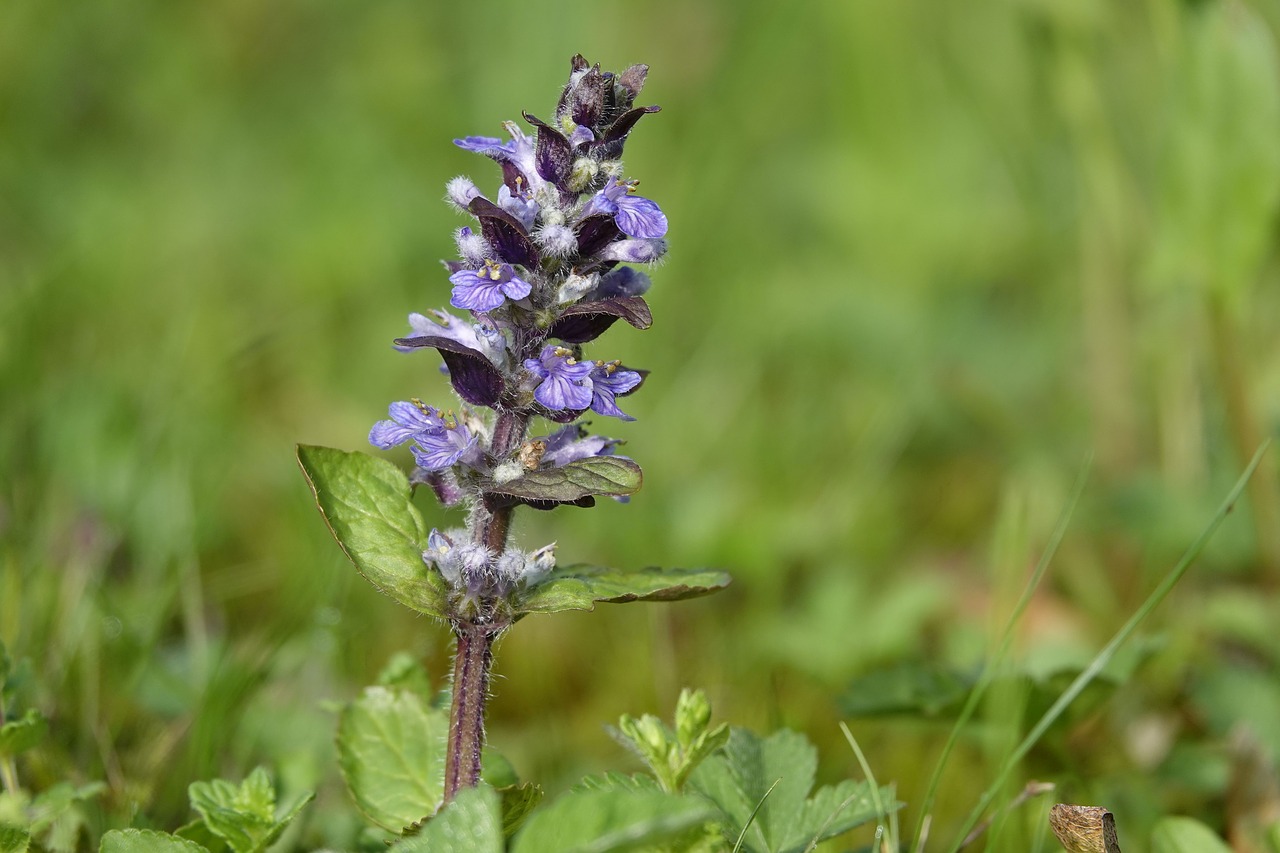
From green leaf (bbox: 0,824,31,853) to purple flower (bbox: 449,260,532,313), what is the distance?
1.11 metres

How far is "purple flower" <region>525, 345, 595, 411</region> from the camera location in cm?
188

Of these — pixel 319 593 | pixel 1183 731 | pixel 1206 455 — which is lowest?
pixel 1183 731

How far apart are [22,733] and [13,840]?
0.80 feet

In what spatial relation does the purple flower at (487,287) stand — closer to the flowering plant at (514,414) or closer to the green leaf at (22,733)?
the flowering plant at (514,414)

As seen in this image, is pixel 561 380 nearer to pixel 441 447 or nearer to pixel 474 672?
pixel 441 447

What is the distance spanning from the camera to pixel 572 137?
1954 millimetres

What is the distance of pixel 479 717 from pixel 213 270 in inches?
174

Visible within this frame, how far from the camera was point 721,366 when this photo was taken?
17.5 ft

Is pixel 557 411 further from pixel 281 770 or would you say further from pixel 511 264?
pixel 281 770

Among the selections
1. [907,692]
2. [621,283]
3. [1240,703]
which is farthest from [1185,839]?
[621,283]

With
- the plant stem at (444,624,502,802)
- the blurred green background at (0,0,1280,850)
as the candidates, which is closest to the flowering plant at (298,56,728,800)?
the plant stem at (444,624,502,802)

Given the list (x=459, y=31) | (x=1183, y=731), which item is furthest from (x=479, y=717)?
(x=459, y=31)

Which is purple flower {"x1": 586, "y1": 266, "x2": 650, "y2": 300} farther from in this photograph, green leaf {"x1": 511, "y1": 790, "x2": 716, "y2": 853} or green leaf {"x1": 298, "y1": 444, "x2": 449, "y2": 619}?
green leaf {"x1": 511, "y1": 790, "x2": 716, "y2": 853}

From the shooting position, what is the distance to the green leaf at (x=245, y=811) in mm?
1891
